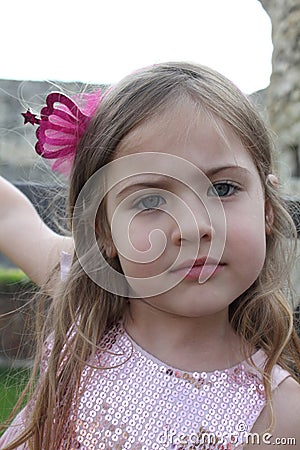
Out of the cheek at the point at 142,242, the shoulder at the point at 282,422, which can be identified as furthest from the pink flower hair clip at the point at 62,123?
the shoulder at the point at 282,422

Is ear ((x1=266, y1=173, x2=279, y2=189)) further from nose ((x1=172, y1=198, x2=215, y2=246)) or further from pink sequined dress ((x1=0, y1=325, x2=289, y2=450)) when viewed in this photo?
pink sequined dress ((x1=0, y1=325, x2=289, y2=450))

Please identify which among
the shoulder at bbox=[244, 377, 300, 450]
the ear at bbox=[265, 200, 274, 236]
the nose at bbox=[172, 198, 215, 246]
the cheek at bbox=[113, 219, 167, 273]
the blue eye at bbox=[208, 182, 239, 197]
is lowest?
the shoulder at bbox=[244, 377, 300, 450]

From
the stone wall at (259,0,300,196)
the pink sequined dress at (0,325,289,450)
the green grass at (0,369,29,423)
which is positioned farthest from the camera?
the stone wall at (259,0,300,196)

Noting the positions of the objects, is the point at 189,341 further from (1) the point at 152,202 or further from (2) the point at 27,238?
(2) the point at 27,238

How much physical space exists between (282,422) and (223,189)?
0.43 m

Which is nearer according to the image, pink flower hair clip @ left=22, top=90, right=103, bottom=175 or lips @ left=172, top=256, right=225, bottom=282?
lips @ left=172, top=256, right=225, bottom=282

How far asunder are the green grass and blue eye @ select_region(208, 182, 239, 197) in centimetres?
64

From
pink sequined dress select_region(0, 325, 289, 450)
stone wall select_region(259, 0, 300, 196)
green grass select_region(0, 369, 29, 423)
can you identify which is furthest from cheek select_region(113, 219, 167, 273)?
stone wall select_region(259, 0, 300, 196)

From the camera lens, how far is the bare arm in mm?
1804

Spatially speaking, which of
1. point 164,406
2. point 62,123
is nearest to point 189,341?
point 164,406

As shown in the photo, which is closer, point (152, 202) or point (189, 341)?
point (152, 202)

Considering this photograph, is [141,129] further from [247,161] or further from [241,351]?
[241,351]

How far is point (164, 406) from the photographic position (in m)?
1.42
